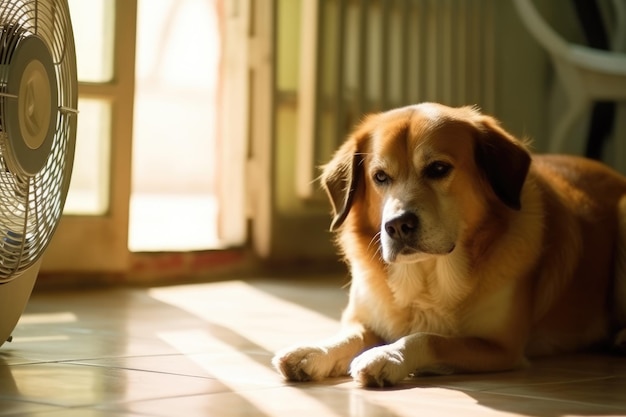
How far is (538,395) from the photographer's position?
191 cm

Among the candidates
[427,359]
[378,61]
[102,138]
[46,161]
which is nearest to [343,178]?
Result: [427,359]

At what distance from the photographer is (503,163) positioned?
2.30 meters

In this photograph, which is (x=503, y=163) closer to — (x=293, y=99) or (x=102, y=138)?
(x=102, y=138)

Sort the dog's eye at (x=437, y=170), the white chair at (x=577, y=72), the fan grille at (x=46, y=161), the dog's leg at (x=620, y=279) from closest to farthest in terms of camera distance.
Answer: the fan grille at (x=46, y=161) → the dog's eye at (x=437, y=170) → the dog's leg at (x=620, y=279) → the white chair at (x=577, y=72)

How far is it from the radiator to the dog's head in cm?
207

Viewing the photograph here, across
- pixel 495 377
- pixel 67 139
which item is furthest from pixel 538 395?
pixel 67 139

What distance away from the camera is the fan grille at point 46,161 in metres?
1.95

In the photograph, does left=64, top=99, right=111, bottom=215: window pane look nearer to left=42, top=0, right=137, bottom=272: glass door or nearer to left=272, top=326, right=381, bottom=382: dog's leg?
left=42, top=0, right=137, bottom=272: glass door

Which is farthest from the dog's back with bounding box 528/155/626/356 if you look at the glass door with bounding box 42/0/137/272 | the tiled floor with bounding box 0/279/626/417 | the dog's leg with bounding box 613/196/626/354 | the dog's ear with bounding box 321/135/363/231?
the glass door with bounding box 42/0/137/272

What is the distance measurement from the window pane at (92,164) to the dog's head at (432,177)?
62.7 inches

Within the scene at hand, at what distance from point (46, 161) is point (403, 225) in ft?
2.41

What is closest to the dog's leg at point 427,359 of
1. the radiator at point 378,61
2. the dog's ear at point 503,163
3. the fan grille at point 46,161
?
the dog's ear at point 503,163

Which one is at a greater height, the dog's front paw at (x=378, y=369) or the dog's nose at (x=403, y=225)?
the dog's nose at (x=403, y=225)

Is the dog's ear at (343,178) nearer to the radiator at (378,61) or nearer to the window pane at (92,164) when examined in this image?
the window pane at (92,164)
